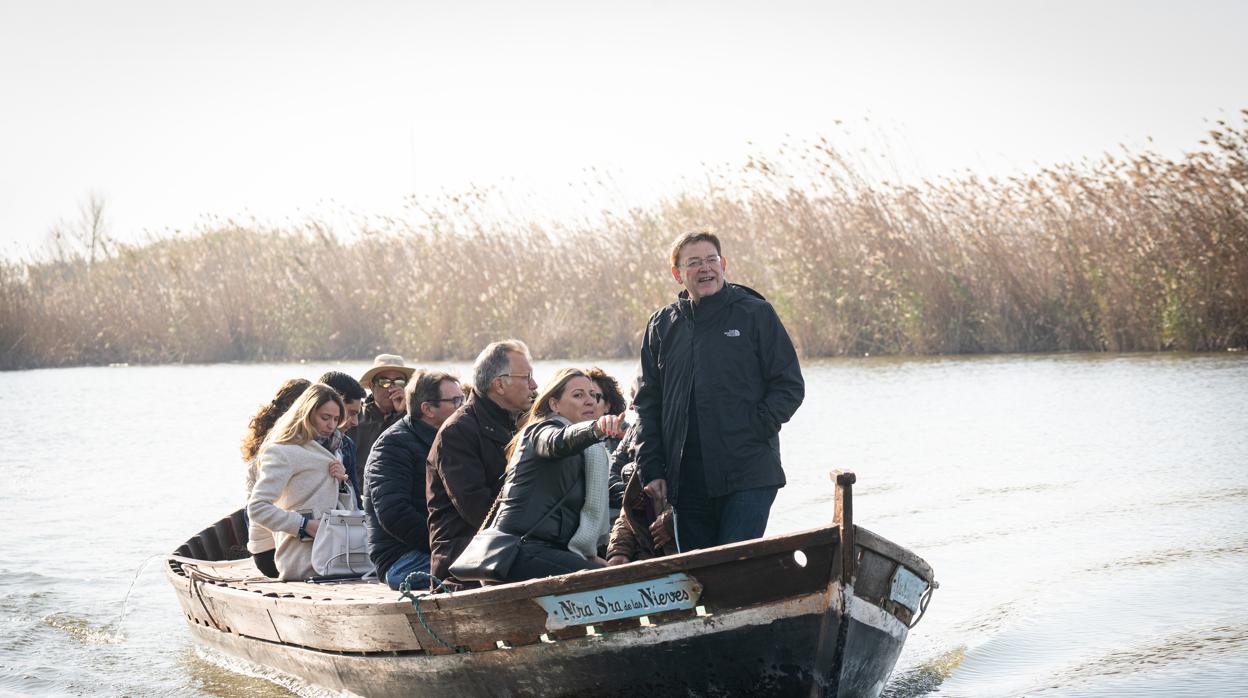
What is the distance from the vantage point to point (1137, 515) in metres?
10.3

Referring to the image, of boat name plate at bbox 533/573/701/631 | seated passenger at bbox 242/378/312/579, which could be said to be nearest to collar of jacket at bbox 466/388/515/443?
boat name plate at bbox 533/573/701/631

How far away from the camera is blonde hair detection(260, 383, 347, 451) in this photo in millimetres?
6973

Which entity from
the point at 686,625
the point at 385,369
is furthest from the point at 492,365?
the point at 385,369

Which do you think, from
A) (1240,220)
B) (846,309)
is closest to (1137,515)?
(1240,220)

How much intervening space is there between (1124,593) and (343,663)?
4.40 m

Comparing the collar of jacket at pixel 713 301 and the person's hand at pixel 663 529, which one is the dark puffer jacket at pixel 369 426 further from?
the collar of jacket at pixel 713 301

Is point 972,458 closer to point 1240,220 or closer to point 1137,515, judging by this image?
point 1137,515

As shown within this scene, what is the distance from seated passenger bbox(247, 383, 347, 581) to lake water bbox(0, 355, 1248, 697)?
34.2 inches

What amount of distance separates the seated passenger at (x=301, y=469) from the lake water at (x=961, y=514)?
0.87 meters

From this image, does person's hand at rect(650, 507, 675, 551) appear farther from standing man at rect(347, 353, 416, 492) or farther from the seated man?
standing man at rect(347, 353, 416, 492)

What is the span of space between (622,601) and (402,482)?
1.59 m

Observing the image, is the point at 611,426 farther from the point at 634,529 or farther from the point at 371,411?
the point at 371,411

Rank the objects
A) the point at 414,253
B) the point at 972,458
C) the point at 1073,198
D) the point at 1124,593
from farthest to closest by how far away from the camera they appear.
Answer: the point at 414,253 < the point at 1073,198 < the point at 972,458 < the point at 1124,593

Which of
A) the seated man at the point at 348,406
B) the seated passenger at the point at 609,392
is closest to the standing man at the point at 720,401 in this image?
the seated passenger at the point at 609,392
